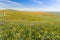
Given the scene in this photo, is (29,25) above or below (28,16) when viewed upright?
below

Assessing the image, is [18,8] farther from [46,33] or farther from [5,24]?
[46,33]

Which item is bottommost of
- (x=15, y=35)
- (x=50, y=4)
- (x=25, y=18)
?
(x=15, y=35)

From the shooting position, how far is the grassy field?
2748 mm

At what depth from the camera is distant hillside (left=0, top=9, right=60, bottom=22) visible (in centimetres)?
279

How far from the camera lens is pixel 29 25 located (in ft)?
9.36

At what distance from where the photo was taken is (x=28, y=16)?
2875 mm

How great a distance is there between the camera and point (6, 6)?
9.82 feet

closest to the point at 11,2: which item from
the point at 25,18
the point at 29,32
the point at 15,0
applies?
the point at 15,0

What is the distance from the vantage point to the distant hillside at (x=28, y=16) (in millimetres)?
2792

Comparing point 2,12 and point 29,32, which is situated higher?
point 2,12

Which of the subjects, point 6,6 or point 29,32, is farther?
point 6,6

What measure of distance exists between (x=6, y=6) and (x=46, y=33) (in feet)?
2.41

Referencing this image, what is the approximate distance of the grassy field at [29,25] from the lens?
2.75m

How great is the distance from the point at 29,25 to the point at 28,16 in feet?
0.43
